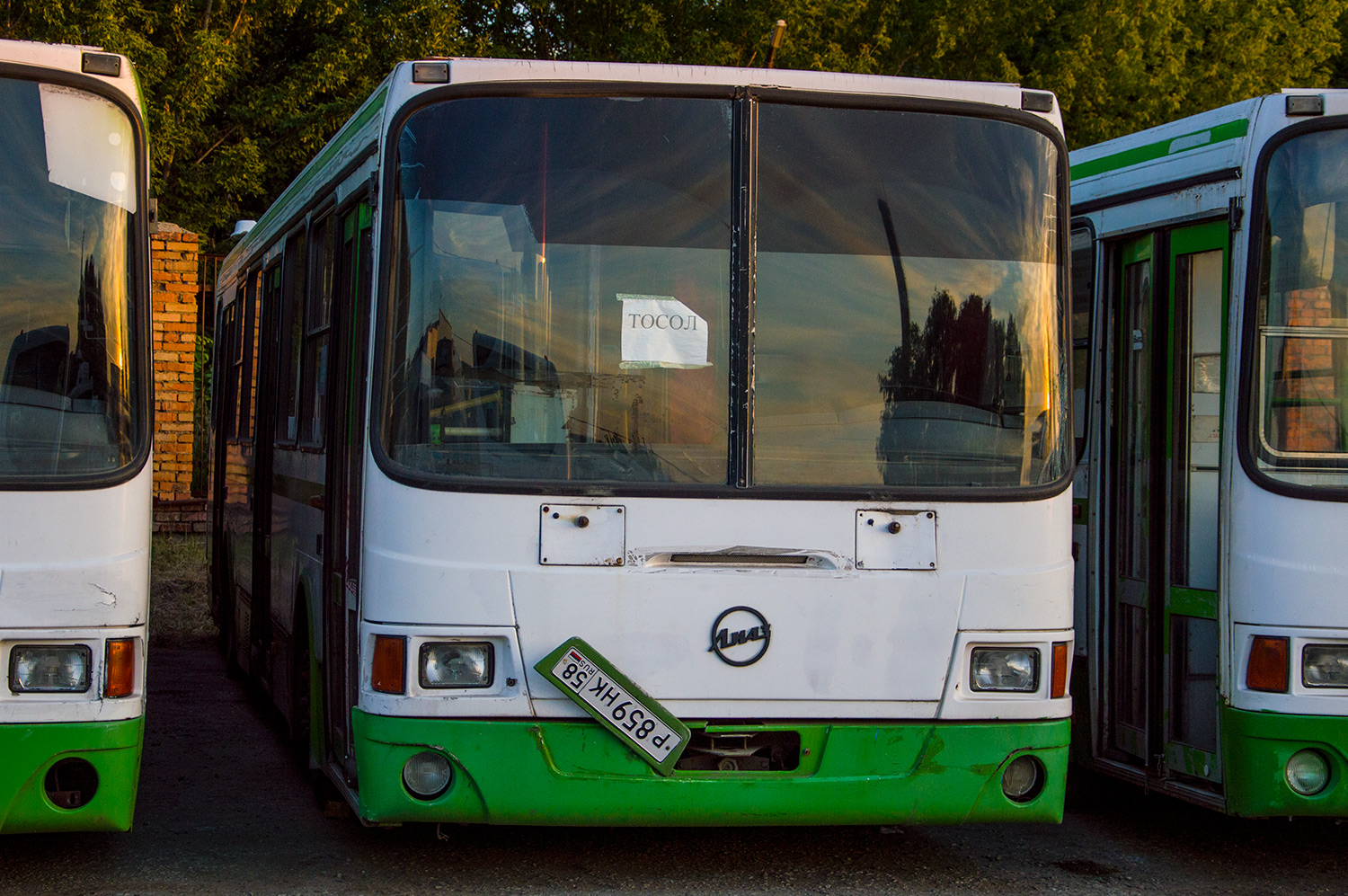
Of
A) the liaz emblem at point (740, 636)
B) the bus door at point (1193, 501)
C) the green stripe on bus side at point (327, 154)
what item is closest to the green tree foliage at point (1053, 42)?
the green stripe on bus side at point (327, 154)

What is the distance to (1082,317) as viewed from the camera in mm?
7371

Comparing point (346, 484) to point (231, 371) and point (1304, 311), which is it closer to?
point (1304, 311)

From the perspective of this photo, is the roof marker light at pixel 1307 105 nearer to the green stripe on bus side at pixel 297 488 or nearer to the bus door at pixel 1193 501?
the bus door at pixel 1193 501

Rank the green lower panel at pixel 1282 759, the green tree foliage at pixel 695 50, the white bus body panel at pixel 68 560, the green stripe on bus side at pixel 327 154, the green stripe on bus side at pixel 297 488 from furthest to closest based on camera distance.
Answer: the green tree foliage at pixel 695 50
the green stripe on bus side at pixel 297 488
the green stripe on bus side at pixel 327 154
the green lower panel at pixel 1282 759
the white bus body panel at pixel 68 560

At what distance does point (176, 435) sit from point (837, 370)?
40.8 ft

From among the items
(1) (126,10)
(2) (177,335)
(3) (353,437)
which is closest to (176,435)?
(2) (177,335)

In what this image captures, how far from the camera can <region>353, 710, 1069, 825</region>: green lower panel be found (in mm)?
5383

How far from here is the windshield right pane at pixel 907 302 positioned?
561cm

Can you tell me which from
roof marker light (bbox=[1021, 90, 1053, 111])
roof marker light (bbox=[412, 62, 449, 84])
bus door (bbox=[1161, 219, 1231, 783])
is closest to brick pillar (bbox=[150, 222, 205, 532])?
roof marker light (bbox=[412, 62, 449, 84])

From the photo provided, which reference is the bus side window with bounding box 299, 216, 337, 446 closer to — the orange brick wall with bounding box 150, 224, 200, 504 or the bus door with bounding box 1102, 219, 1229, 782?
the bus door with bounding box 1102, 219, 1229, 782

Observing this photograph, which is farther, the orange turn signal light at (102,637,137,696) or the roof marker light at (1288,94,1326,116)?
the roof marker light at (1288,94,1326,116)

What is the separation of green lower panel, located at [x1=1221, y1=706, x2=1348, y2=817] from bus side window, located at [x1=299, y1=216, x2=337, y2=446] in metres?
3.70

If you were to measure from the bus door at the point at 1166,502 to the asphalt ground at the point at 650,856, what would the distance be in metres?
0.47

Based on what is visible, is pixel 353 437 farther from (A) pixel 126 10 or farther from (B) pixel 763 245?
(A) pixel 126 10
